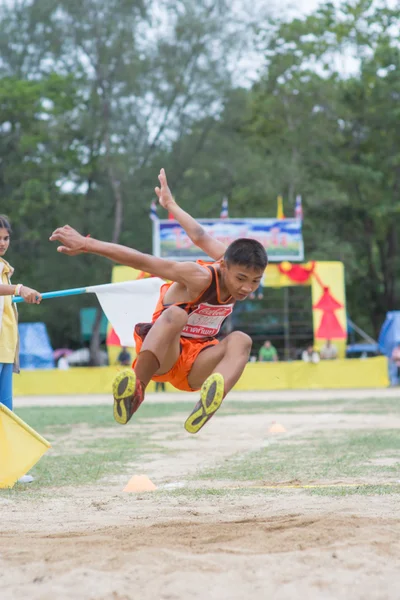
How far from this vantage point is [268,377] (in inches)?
1039

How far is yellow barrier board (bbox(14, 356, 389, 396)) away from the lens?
1024 inches

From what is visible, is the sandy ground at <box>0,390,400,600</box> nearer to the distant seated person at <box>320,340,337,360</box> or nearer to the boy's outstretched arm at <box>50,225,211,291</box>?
the boy's outstretched arm at <box>50,225,211,291</box>

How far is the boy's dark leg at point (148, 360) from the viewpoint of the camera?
5.57 m

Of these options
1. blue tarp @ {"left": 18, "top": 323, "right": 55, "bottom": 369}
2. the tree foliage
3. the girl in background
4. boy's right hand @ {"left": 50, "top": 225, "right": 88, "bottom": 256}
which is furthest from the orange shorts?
the tree foliage

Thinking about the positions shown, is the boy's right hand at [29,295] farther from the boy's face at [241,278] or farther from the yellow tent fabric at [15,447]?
the boy's face at [241,278]

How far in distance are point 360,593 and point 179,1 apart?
38669 millimetres

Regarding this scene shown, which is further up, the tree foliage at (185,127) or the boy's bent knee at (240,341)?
the tree foliage at (185,127)

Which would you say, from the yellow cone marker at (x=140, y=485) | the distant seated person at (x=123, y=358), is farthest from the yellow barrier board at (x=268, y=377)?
the yellow cone marker at (x=140, y=485)

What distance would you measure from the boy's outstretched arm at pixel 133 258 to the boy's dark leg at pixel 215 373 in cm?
49

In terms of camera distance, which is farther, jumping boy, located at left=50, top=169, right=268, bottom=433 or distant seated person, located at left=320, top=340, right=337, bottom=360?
distant seated person, located at left=320, top=340, right=337, bottom=360

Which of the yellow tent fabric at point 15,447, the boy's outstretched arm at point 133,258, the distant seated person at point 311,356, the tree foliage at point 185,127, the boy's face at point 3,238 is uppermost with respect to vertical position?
A: the tree foliage at point 185,127

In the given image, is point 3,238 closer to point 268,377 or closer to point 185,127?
point 268,377

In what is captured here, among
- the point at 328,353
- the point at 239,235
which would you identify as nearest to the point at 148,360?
the point at 239,235

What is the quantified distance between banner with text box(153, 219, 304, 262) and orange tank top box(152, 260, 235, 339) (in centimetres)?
2067
